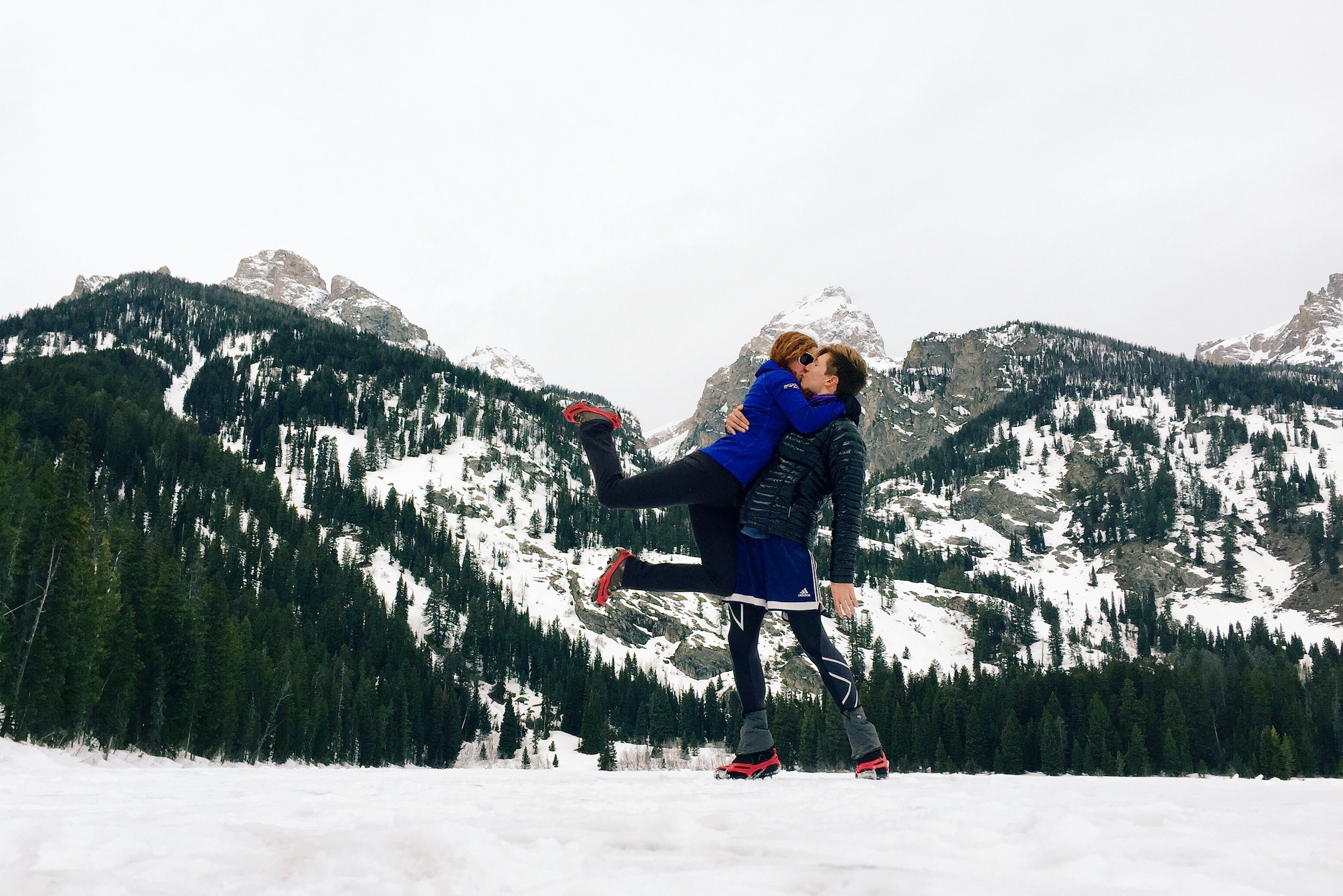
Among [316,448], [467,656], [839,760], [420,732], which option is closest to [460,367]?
[316,448]

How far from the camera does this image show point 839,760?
64500 mm

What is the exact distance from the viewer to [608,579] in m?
6.47

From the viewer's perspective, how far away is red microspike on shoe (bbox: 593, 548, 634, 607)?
642cm

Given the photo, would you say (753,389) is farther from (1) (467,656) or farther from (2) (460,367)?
(2) (460,367)

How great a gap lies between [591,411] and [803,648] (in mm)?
2461

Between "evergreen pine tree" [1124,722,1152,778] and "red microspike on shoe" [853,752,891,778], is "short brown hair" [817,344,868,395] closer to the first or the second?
"red microspike on shoe" [853,752,891,778]

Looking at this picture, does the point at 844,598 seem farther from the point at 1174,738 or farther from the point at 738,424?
the point at 1174,738

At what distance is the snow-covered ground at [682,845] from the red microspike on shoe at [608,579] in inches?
106

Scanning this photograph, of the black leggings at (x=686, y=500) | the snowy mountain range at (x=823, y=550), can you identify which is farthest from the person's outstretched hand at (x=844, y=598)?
the snowy mountain range at (x=823, y=550)

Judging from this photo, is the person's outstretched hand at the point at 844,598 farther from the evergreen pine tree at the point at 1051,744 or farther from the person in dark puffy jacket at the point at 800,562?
the evergreen pine tree at the point at 1051,744

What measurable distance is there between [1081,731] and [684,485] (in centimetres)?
7511

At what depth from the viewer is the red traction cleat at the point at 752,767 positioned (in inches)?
235

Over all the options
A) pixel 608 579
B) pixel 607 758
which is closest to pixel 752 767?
pixel 608 579

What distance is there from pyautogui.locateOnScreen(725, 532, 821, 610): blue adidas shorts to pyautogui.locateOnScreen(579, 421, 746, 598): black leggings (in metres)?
0.09
